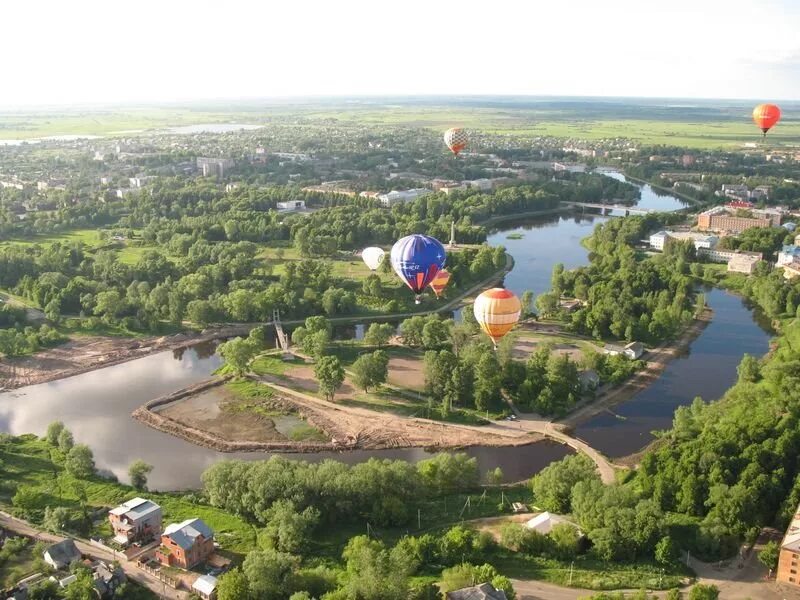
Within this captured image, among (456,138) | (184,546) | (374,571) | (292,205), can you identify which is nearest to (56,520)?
(184,546)

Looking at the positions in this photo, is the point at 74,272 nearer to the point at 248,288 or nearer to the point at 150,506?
the point at 248,288

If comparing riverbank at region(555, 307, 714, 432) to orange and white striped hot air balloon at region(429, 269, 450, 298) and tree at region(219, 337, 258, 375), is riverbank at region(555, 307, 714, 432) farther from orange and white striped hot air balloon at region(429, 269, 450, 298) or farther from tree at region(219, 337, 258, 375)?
tree at region(219, 337, 258, 375)

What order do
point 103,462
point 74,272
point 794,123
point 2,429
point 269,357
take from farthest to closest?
point 794,123
point 74,272
point 269,357
point 2,429
point 103,462

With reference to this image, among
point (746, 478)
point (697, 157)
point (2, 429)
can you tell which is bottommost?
point (2, 429)

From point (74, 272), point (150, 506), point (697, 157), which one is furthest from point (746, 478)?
point (697, 157)

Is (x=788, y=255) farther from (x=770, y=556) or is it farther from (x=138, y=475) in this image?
(x=138, y=475)

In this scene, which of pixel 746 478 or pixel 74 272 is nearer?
pixel 746 478

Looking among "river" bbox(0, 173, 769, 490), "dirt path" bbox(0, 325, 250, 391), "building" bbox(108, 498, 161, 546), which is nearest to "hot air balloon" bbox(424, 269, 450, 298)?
"dirt path" bbox(0, 325, 250, 391)
